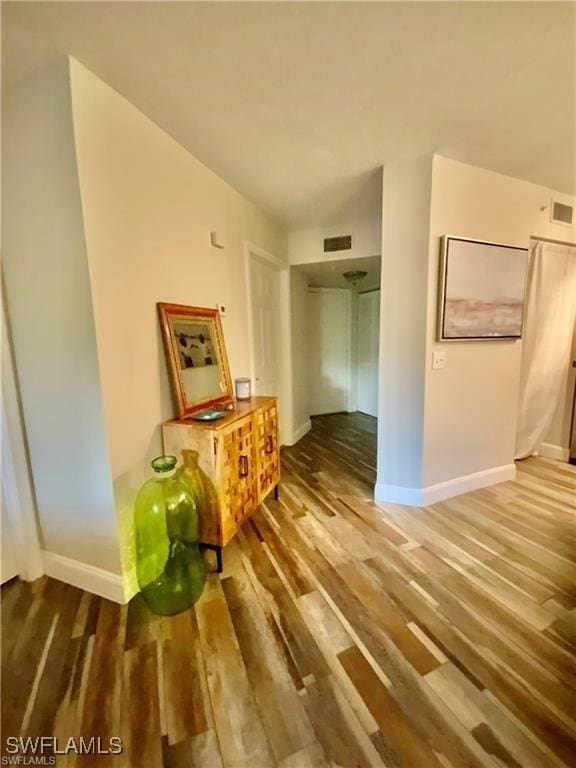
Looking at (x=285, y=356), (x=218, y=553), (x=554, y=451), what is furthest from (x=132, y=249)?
(x=554, y=451)

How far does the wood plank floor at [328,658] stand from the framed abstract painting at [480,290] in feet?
4.57

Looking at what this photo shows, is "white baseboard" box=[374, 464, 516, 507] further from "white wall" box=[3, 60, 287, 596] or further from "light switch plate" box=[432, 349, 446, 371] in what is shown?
"white wall" box=[3, 60, 287, 596]

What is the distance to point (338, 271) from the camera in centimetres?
397

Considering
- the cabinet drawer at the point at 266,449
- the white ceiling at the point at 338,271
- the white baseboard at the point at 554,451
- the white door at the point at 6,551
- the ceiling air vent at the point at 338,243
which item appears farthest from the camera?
A: the white ceiling at the point at 338,271

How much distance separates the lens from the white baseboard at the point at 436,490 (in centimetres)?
242

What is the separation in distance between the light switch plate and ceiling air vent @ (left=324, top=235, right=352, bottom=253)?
64.6 inches

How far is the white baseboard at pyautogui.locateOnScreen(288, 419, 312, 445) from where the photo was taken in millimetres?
3835

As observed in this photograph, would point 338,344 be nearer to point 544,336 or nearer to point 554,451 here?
point 544,336

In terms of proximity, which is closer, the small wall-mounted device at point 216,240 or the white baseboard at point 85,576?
the white baseboard at point 85,576

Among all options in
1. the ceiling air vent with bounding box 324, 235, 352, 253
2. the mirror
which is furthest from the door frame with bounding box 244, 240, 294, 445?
the mirror

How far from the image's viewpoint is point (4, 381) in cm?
157

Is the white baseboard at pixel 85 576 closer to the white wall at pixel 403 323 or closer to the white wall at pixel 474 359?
the white wall at pixel 403 323

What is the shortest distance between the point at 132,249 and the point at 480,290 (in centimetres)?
230

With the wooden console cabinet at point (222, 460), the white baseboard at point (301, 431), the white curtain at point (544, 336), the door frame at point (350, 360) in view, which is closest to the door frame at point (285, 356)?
the white baseboard at point (301, 431)
